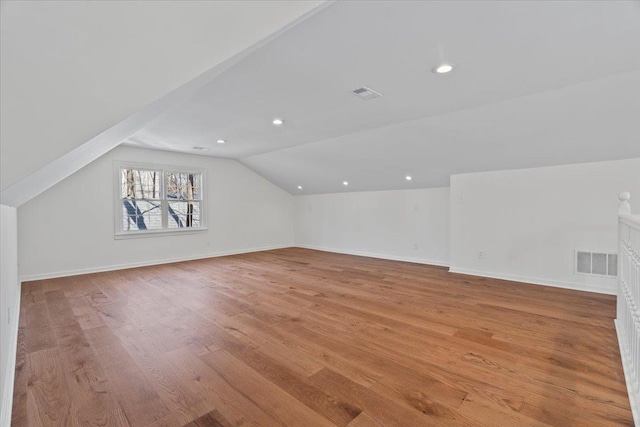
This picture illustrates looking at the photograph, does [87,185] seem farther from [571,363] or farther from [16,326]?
[571,363]

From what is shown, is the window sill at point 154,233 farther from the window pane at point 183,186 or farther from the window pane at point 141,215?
the window pane at point 183,186

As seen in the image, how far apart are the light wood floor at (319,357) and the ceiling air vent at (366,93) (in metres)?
2.25

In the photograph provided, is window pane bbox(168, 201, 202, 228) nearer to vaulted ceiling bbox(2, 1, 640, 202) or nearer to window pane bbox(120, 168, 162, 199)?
window pane bbox(120, 168, 162, 199)

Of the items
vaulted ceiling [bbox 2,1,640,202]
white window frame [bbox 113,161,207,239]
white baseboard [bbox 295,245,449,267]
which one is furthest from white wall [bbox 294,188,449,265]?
white window frame [bbox 113,161,207,239]

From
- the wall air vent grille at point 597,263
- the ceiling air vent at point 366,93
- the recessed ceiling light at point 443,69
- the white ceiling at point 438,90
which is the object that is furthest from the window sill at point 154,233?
the wall air vent grille at point 597,263

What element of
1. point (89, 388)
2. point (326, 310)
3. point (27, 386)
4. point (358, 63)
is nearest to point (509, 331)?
point (326, 310)

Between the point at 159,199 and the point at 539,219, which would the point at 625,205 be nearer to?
the point at 539,219

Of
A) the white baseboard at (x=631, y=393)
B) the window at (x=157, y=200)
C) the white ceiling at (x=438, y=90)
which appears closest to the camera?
the white baseboard at (x=631, y=393)

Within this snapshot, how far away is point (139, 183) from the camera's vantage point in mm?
5594

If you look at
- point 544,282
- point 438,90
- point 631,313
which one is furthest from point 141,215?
point 544,282

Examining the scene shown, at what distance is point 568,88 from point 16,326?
553 centimetres

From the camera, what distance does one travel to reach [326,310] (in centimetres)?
307

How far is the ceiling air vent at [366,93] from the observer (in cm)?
275

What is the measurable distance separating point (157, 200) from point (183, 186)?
616mm
